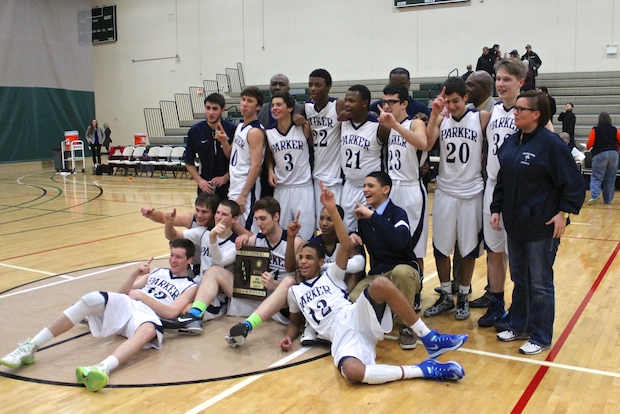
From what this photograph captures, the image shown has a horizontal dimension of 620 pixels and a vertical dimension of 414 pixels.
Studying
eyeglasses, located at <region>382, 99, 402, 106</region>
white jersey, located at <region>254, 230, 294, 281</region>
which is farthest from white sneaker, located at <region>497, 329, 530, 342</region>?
eyeglasses, located at <region>382, 99, 402, 106</region>

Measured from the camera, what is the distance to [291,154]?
18.4 feet

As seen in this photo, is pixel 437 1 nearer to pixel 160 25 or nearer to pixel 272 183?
pixel 160 25

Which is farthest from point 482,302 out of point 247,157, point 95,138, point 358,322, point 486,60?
point 95,138

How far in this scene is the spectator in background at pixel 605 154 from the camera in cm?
1182

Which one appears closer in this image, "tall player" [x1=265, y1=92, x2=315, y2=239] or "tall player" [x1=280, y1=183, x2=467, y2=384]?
"tall player" [x1=280, y1=183, x2=467, y2=384]

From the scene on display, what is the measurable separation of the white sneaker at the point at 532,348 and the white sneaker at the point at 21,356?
344cm

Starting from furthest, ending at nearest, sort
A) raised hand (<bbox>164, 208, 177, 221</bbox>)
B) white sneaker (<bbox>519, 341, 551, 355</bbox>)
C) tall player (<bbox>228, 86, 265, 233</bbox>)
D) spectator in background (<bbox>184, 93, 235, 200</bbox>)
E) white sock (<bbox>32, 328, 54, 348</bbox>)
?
spectator in background (<bbox>184, 93, 235, 200</bbox>)
tall player (<bbox>228, 86, 265, 233</bbox>)
raised hand (<bbox>164, 208, 177, 221</bbox>)
white sneaker (<bbox>519, 341, 551, 355</bbox>)
white sock (<bbox>32, 328, 54, 348</bbox>)

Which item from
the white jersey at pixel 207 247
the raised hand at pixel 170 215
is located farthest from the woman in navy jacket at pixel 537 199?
the raised hand at pixel 170 215

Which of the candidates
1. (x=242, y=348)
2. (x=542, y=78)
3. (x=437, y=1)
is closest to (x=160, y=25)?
(x=437, y=1)

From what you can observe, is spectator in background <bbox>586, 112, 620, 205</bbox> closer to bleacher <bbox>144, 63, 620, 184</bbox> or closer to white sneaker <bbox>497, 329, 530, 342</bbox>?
bleacher <bbox>144, 63, 620, 184</bbox>

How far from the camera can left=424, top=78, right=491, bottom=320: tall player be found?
197 inches

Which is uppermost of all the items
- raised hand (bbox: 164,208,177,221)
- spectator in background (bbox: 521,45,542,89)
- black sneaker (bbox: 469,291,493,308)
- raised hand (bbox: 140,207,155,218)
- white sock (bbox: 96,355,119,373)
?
spectator in background (bbox: 521,45,542,89)

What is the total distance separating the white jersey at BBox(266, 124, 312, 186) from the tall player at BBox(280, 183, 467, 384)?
1.25m

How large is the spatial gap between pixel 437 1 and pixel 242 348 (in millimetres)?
16903
